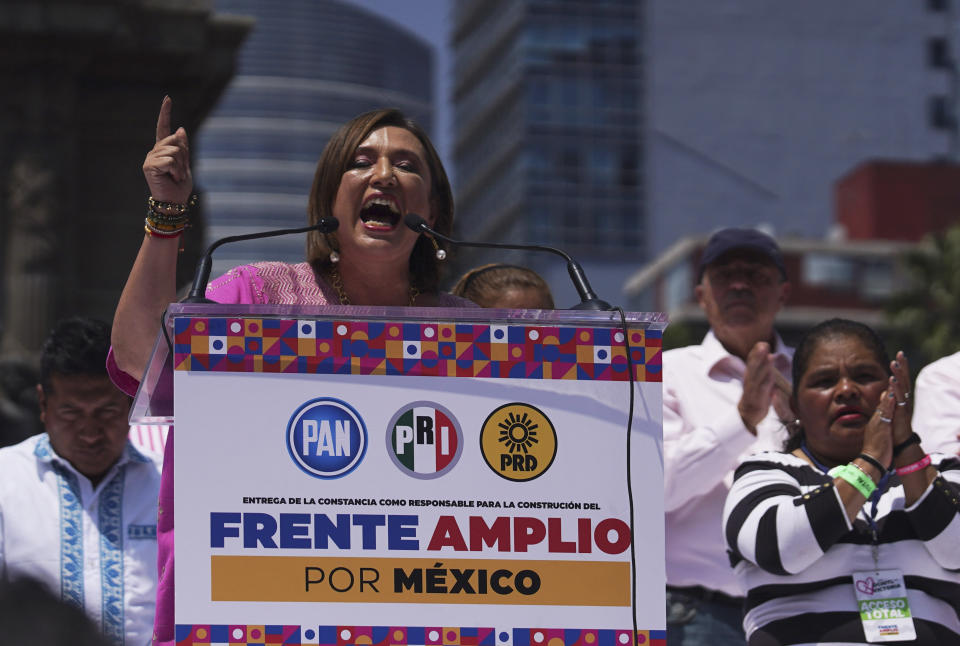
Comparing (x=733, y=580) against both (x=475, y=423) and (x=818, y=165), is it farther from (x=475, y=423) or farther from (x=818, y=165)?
(x=818, y=165)

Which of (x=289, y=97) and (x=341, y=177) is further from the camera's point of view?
(x=289, y=97)

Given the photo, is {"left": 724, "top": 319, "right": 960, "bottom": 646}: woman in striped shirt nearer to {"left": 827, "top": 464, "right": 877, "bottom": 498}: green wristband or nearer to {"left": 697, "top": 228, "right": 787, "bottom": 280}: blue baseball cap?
{"left": 827, "top": 464, "right": 877, "bottom": 498}: green wristband

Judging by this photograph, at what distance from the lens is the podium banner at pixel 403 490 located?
2.61 meters

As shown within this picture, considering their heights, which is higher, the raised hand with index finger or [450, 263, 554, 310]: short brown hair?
[450, 263, 554, 310]: short brown hair

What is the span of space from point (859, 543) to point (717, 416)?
0.98m

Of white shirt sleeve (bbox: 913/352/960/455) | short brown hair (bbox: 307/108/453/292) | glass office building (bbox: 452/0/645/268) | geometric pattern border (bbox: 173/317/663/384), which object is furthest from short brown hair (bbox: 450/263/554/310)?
glass office building (bbox: 452/0/645/268)

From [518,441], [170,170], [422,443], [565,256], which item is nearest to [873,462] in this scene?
[565,256]

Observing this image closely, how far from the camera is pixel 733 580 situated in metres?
4.87

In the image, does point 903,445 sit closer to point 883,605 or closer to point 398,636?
point 883,605

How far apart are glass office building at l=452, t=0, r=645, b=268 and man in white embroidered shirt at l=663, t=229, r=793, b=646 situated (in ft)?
238

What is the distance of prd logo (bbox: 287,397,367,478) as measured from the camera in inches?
104

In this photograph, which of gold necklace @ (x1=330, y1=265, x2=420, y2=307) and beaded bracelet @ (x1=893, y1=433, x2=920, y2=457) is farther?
beaded bracelet @ (x1=893, y1=433, x2=920, y2=457)

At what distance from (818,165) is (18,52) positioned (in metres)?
67.3

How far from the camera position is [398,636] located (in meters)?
2.62
